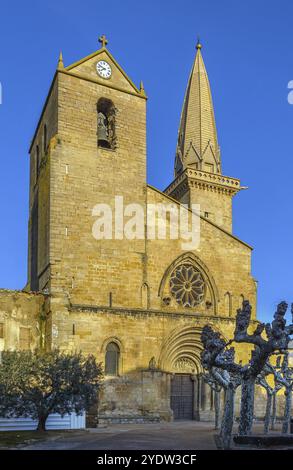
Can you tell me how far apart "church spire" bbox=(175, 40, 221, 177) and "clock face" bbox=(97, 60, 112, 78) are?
501 inches

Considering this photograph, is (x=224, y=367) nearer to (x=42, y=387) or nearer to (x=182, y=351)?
(x=42, y=387)

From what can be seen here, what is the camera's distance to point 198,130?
1726 inches

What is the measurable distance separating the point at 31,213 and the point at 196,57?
2195 centimetres

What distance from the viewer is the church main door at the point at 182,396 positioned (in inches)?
1162

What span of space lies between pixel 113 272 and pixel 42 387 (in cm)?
819

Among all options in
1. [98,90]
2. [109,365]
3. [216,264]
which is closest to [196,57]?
[98,90]

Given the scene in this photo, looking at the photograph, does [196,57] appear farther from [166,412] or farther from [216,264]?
[166,412]

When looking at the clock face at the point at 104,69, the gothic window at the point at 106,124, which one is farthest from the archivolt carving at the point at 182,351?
the clock face at the point at 104,69

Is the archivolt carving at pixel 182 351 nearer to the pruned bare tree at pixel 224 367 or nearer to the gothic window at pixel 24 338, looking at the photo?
the gothic window at pixel 24 338

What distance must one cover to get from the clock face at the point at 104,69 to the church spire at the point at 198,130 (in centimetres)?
1273

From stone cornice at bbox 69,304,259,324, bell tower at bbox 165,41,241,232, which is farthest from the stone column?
bell tower at bbox 165,41,241,232

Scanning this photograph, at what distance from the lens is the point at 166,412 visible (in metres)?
27.9

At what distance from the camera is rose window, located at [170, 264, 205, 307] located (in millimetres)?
30000

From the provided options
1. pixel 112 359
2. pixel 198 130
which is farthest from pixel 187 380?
pixel 198 130
